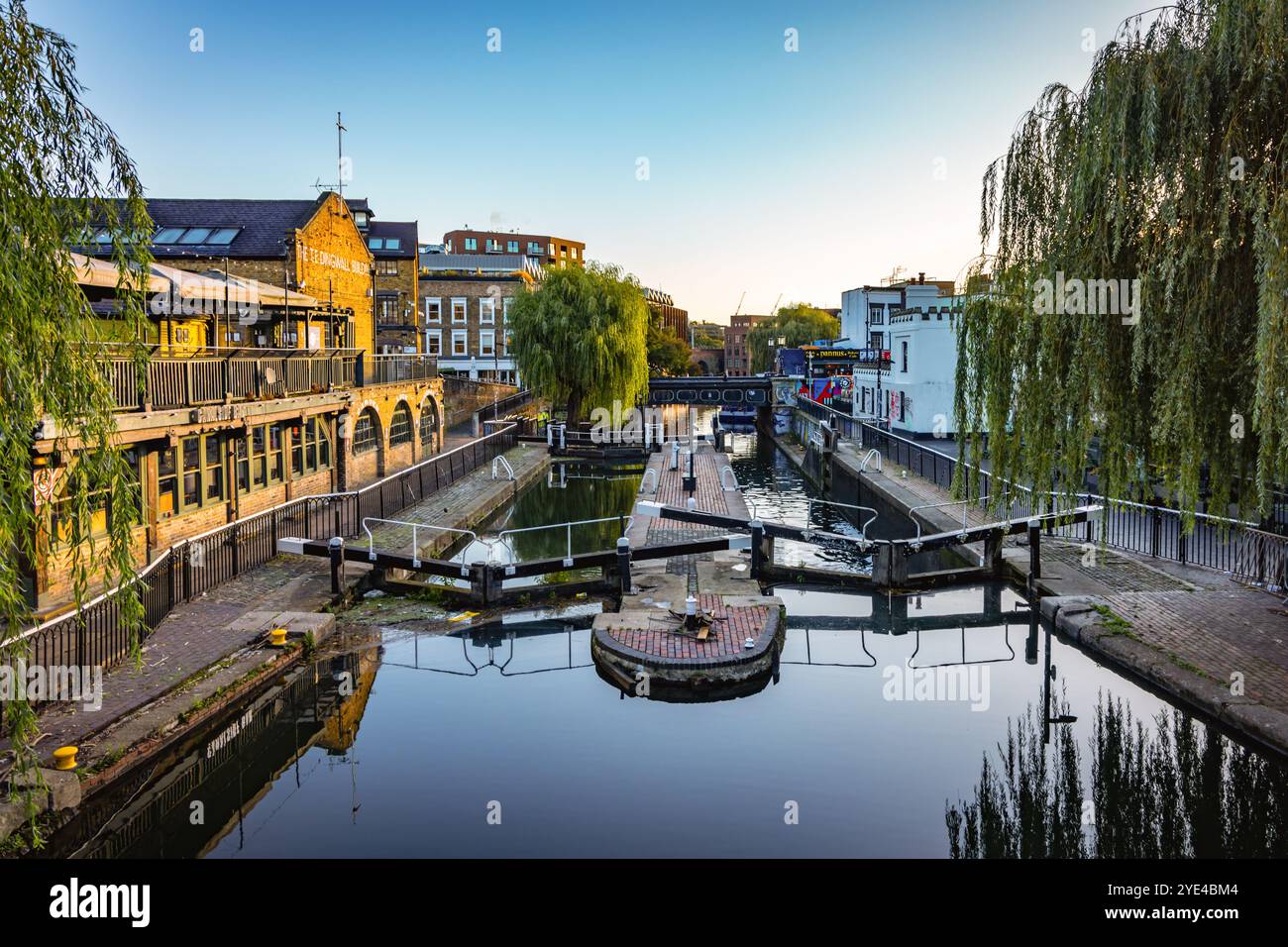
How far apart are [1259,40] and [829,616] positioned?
1046cm

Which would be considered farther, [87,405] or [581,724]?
[581,724]

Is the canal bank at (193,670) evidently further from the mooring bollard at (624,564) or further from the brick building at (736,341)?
the brick building at (736,341)

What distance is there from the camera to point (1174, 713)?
11.4m

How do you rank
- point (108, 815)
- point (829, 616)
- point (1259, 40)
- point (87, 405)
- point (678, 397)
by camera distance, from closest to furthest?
1. point (87, 405)
2. point (108, 815)
3. point (1259, 40)
4. point (829, 616)
5. point (678, 397)

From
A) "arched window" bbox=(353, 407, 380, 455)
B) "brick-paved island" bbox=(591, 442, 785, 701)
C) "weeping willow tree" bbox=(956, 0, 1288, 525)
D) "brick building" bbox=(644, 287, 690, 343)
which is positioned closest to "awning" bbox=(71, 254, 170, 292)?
"brick-paved island" bbox=(591, 442, 785, 701)

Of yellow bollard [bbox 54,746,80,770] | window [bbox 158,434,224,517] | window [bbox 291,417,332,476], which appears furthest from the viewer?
window [bbox 291,417,332,476]

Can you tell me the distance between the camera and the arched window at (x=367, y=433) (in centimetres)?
2767

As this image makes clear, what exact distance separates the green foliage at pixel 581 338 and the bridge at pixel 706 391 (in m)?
7.41

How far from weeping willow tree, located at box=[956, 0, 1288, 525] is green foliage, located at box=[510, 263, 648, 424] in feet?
102

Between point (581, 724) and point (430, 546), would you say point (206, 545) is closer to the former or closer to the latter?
point (430, 546)

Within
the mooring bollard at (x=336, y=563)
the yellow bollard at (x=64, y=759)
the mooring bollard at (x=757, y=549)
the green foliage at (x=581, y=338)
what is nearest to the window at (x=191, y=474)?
the mooring bollard at (x=336, y=563)

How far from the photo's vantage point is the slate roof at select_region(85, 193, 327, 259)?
30.8 meters

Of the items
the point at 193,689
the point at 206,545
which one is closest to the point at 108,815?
the point at 193,689

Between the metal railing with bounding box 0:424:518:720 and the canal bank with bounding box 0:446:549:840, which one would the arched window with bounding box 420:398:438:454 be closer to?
the metal railing with bounding box 0:424:518:720
